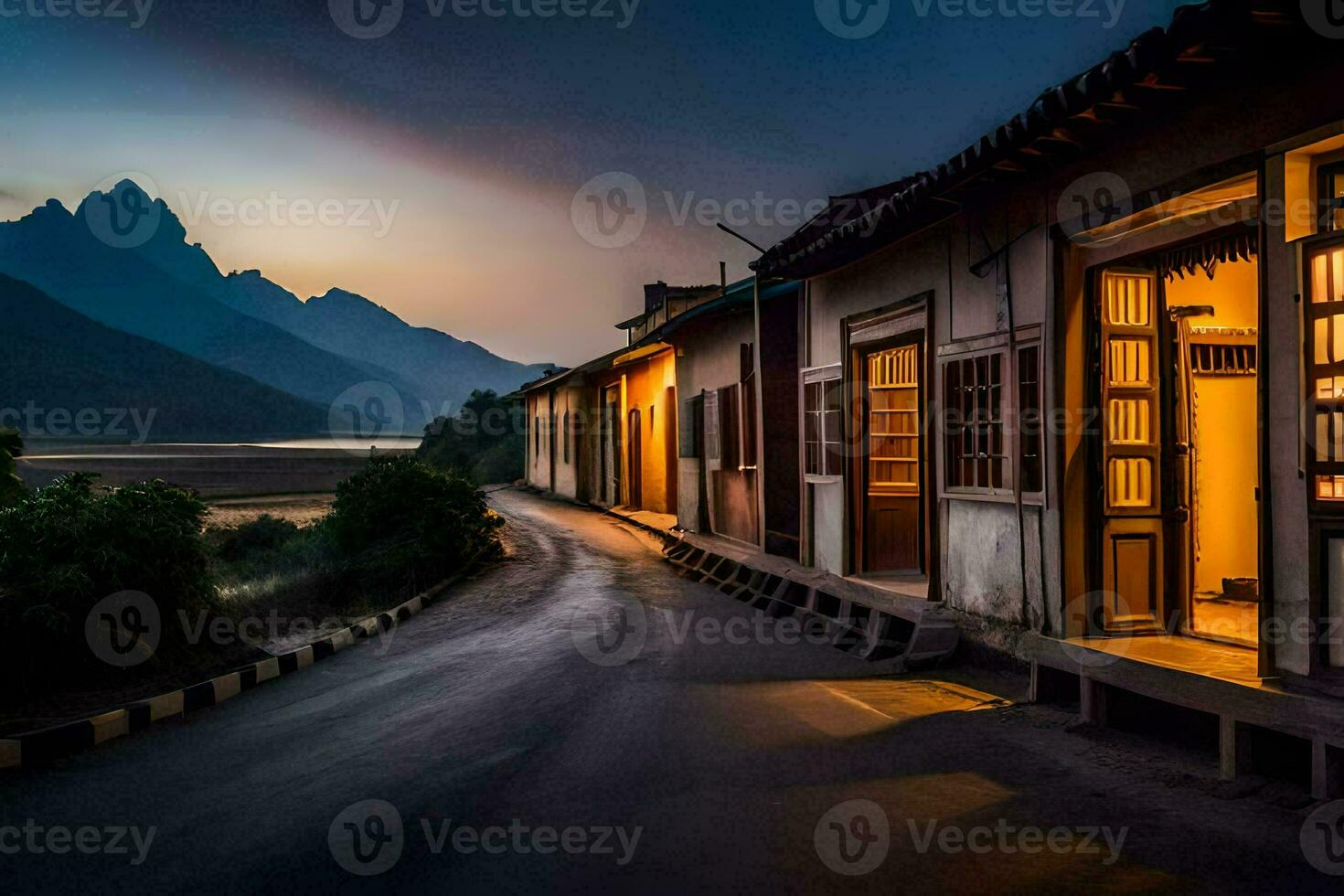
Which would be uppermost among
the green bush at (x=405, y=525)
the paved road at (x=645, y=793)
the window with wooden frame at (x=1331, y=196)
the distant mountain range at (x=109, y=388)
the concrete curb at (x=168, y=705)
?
the distant mountain range at (x=109, y=388)

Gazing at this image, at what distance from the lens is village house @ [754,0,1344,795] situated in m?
4.64

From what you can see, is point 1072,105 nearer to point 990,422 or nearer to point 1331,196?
point 1331,196

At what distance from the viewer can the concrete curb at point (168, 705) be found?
6.10 m

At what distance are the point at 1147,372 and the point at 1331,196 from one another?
2.24 meters

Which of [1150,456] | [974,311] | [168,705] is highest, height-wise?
[974,311]

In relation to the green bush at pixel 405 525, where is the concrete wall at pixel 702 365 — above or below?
above

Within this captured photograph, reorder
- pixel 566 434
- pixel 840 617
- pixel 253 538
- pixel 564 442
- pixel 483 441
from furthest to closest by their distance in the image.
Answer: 1. pixel 483 441
2. pixel 564 442
3. pixel 566 434
4. pixel 253 538
5. pixel 840 617

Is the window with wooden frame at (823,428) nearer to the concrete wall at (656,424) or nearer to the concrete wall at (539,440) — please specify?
the concrete wall at (656,424)

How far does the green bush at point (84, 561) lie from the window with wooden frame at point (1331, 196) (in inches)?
357

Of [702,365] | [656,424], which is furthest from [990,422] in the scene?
[656,424]

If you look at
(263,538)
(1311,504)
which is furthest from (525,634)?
(263,538)

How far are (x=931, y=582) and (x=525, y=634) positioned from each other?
3.93 meters

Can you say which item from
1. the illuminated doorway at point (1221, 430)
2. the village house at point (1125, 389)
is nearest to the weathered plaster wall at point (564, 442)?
the village house at point (1125, 389)

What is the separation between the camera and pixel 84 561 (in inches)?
320
